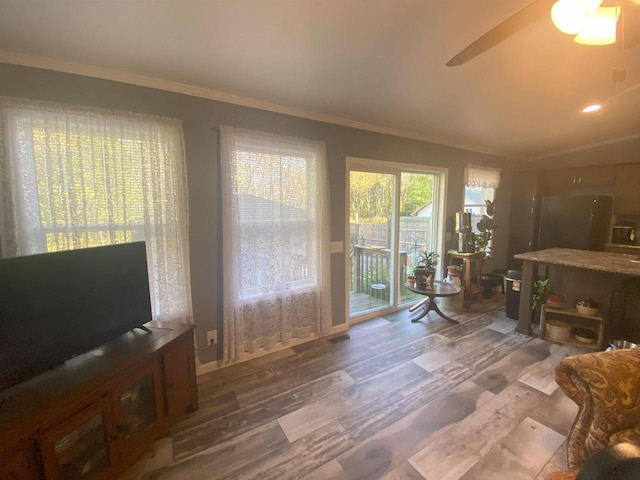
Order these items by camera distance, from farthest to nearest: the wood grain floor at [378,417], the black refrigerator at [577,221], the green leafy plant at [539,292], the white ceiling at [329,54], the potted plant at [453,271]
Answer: the black refrigerator at [577,221] < the potted plant at [453,271] < the green leafy plant at [539,292] < the wood grain floor at [378,417] < the white ceiling at [329,54]

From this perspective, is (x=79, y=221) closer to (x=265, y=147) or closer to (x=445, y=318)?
(x=265, y=147)

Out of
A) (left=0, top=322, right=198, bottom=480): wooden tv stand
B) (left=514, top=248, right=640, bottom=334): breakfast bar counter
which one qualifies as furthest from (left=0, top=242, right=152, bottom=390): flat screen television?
(left=514, top=248, right=640, bottom=334): breakfast bar counter

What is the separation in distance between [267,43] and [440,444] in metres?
2.56

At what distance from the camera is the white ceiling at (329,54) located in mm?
1322

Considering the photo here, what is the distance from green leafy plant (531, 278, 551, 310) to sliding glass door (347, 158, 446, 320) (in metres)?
1.16

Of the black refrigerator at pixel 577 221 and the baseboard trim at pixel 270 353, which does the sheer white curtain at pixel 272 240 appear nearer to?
the baseboard trim at pixel 270 353

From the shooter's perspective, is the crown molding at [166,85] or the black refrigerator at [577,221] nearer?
the crown molding at [166,85]

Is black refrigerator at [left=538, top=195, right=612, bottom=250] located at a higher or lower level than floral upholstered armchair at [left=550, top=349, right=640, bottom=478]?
higher

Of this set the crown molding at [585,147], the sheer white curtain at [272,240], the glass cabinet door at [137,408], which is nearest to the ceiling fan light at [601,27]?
the sheer white curtain at [272,240]

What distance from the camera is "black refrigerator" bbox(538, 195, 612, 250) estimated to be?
3904mm

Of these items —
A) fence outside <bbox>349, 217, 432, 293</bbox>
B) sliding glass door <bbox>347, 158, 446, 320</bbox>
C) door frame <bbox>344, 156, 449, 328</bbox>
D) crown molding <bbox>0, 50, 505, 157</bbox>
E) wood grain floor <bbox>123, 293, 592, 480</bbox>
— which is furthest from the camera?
fence outside <bbox>349, 217, 432, 293</bbox>

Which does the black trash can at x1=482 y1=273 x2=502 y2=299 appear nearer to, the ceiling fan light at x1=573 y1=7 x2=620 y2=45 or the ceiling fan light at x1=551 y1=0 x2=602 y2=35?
the ceiling fan light at x1=573 y1=7 x2=620 y2=45

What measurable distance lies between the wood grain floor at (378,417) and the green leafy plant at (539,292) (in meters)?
0.41

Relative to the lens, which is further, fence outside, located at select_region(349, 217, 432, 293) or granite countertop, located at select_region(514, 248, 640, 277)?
fence outside, located at select_region(349, 217, 432, 293)
